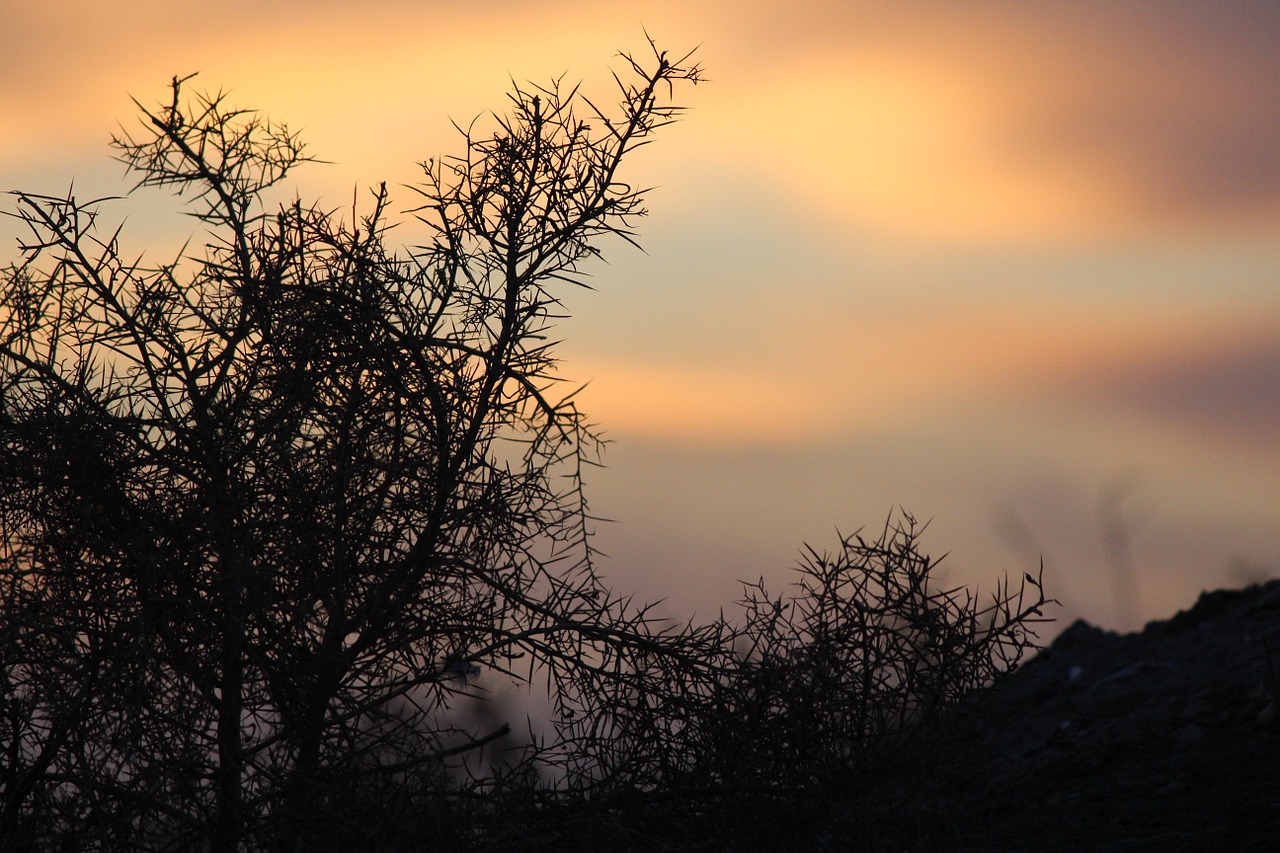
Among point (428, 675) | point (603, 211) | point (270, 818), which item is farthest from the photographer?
point (603, 211)

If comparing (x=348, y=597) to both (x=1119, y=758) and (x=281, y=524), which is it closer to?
(x=281, y=524)

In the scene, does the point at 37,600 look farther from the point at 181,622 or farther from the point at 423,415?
the point at 423,415

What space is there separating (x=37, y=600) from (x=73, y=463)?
18.3 inches

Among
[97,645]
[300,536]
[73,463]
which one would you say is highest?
[73,463]

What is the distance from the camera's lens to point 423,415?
12.3 feet

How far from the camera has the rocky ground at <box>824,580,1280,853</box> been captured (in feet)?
12.8

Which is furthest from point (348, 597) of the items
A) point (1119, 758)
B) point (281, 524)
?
point (1119, 758)

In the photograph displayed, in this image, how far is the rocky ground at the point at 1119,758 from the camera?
12.8 ft

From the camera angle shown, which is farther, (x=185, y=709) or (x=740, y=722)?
(x=740, y=722)

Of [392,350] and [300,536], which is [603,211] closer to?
[392,350]

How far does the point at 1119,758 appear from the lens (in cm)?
562

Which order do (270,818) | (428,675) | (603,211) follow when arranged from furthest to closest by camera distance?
(603,211)
(428,675)
(270,818)

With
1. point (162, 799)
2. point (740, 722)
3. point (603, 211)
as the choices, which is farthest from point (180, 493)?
point (740, 722)

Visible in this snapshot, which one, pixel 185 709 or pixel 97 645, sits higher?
pixel 97 645
